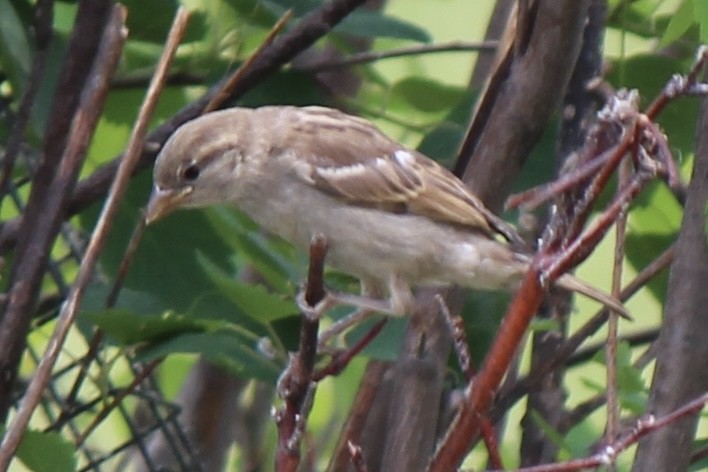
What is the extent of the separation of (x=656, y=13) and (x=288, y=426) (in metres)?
1.32

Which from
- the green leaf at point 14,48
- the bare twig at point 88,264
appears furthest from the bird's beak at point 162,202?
the bare twig at point 88,264

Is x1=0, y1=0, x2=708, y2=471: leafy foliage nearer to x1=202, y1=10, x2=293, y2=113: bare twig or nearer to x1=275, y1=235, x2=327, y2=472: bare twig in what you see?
x1=202, y1=10, x2=293, y2=113: bare twig

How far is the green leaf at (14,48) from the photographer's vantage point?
1937 millimetres

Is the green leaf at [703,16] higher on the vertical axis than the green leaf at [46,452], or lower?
higher

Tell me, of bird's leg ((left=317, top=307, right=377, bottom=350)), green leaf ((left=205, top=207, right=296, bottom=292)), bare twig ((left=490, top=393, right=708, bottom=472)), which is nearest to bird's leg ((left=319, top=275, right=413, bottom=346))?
bird's leg ((left=317, top=307, right=377, bottom=350))

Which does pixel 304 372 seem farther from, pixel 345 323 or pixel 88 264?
pixel 345 323

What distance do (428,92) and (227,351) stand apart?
73cm

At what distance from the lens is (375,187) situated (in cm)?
231

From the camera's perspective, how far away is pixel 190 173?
2148 mm

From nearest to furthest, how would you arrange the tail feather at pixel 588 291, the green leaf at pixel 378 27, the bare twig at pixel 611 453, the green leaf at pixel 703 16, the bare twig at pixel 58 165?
the bare twig at pixel 611 453
the green leaf at pixel 703 16
the bare twig at pixel 58 165
the tail feather at pixel 588 291
the green leaf at pixel 378 27

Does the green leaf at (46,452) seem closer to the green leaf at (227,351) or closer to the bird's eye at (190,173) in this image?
the green leaf at (227,351)

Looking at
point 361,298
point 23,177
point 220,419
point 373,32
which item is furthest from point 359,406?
point 220,419

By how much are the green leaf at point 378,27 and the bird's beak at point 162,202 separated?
381 mm

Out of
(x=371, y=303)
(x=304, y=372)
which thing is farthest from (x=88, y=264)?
(x=371, y=303)
